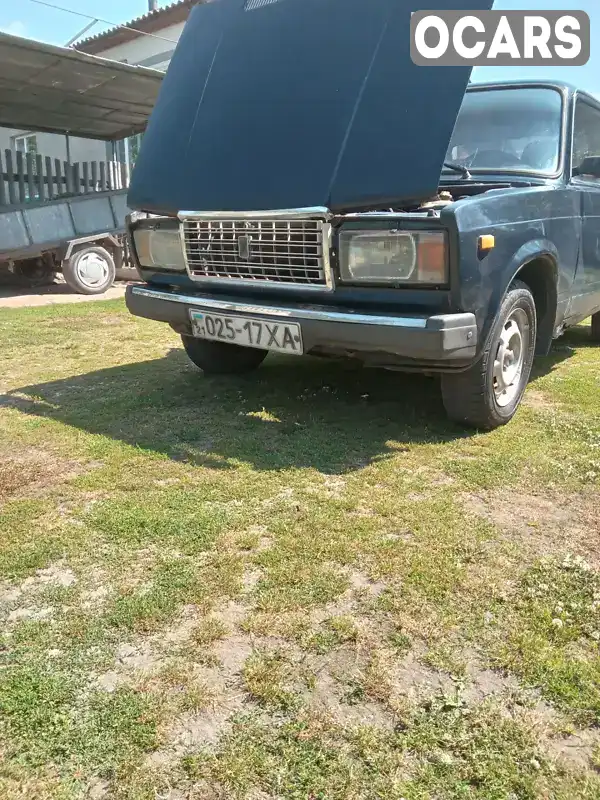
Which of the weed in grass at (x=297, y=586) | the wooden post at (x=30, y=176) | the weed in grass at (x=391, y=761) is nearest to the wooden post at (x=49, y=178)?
the wooden post at (x=30, y=176)

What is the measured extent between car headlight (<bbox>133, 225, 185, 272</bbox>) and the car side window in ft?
8.14

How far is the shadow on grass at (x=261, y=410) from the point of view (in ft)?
11.1

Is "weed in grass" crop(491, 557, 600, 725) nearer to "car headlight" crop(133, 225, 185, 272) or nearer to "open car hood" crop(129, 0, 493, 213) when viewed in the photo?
"open car hood" crop(129, 0, 493, 213)

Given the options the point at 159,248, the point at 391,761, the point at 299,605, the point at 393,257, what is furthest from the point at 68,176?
the point at 391,761

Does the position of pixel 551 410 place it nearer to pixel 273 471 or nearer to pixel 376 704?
pixel 273 471

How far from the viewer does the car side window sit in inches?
165

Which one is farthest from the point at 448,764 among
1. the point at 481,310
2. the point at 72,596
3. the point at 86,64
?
the point at 86,64

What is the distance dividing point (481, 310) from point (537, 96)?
1.94 metres

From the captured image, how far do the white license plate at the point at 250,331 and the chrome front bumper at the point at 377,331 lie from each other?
0.11 ft

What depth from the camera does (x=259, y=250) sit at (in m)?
3.53

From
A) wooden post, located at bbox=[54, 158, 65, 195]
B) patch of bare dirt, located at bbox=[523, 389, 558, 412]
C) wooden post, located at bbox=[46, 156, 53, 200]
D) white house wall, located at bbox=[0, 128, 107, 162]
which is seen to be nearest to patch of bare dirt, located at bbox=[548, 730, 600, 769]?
patch of bare dirt, located at bbox=[523, 389, 558, 412]

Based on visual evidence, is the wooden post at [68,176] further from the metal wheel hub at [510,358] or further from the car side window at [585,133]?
the metal wheel hub at [510,358]

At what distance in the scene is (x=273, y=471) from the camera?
3119 millimetres

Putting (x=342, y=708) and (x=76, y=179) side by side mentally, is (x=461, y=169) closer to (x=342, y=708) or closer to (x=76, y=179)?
(x=342, y=708)
